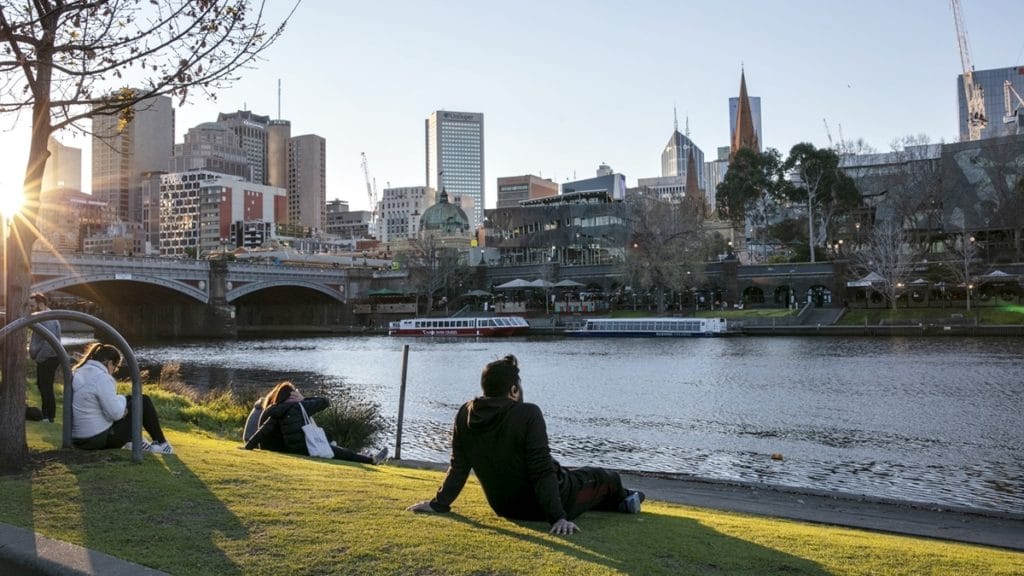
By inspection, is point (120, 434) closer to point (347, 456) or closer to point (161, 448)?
point (161, 448)

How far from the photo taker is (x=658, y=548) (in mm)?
6219

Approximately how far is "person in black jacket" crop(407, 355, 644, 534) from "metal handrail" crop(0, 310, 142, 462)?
11.7 ft

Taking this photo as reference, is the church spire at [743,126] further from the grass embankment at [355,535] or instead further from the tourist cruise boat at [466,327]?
the grass embankment at [355,535]

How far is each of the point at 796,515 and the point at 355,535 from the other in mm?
6603

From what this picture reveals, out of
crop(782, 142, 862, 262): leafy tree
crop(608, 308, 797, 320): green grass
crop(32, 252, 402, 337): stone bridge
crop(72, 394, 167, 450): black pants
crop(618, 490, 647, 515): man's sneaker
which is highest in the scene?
crop(782, 142, 862, 262): leafy tree

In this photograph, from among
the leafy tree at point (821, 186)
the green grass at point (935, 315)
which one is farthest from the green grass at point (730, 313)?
the leafy tree at point (821, 186)

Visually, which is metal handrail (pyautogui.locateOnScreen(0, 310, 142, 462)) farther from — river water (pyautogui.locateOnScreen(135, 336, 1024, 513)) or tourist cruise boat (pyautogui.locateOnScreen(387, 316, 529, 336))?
tourist cruise boat (pyautogui.locateOnScreen(387, 316, 529, 336))

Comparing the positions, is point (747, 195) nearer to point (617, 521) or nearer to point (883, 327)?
point (883, 327)

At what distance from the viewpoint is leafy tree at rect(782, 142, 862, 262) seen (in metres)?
88.8

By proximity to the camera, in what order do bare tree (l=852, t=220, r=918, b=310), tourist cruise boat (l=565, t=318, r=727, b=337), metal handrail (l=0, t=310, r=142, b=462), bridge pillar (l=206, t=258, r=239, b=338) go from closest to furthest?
metal handrail (l=0, t=310, r=142, b=462), tourist cruise boat (l=565, t=318, r=727, b=337), bare tree (l=852, t=220, r=918, b=310), bridge pillar (l=206, t=258, r=239, b=338)

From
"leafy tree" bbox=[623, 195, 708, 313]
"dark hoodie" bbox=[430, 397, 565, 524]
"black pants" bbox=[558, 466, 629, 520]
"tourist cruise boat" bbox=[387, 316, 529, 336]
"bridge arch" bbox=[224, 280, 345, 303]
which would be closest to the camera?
"dark hoodie" bbox=[430, 397, 565, 524]

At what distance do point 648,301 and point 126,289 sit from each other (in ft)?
187

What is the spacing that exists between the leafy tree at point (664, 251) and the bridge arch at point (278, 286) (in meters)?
37.9

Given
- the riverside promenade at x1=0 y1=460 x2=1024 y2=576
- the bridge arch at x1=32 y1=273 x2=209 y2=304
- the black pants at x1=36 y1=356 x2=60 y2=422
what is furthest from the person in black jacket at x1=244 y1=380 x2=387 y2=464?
the bridge arch at x1=32 y1=273 x2=209 y2=304
